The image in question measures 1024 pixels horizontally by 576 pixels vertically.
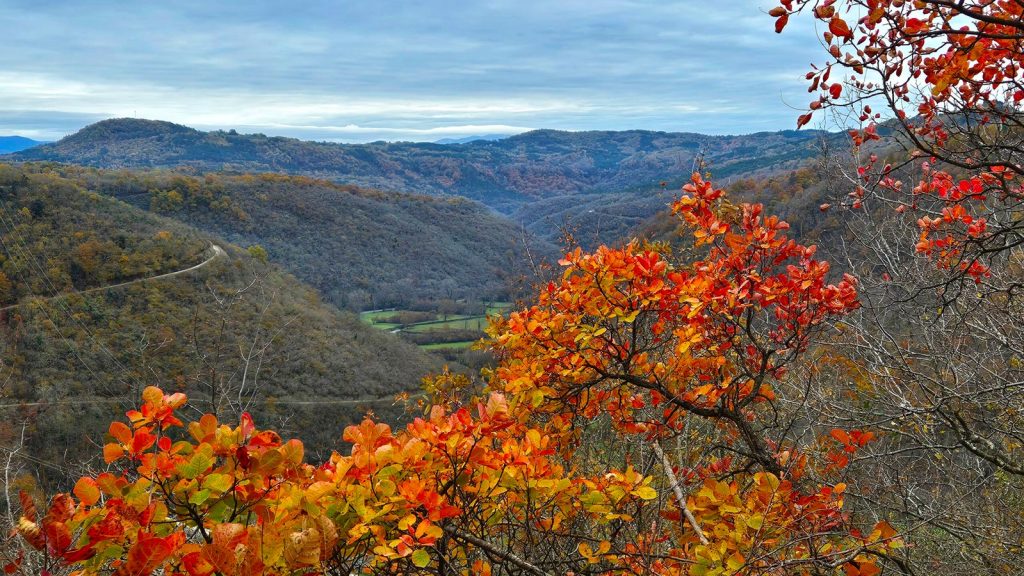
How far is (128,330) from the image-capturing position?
3112 centimetres

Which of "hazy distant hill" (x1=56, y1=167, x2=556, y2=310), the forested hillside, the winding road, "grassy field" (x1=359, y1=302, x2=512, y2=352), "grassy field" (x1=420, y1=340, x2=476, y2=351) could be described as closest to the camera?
the forested hillside

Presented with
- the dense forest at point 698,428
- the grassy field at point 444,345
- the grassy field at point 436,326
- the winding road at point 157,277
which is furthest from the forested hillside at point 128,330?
the dense forest at point 698,428

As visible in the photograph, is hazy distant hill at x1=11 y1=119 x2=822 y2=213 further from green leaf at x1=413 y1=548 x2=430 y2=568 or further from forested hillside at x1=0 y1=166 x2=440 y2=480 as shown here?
green leaf at x1=413 y1=548 x2=430 y2=568

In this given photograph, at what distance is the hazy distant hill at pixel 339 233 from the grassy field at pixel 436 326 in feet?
13.2

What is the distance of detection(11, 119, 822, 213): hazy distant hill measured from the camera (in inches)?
4530

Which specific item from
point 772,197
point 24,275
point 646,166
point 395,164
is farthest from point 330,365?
point 395,164

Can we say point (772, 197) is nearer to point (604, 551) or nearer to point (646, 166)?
point (604, 551)

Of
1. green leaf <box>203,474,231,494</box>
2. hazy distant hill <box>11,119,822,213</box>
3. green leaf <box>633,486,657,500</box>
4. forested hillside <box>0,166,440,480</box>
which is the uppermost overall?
hazy distant hill <box>11,119,822,213</box>

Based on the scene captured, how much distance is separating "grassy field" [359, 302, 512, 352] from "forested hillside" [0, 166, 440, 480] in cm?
462

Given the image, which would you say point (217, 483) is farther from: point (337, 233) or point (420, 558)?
point (337, 233)

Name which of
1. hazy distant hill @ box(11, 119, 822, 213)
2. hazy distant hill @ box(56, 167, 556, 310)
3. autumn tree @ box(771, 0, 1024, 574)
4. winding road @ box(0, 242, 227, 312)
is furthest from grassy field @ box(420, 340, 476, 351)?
hazy distant hill @ box(11, 119, 822, 213)

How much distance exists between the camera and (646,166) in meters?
78.6

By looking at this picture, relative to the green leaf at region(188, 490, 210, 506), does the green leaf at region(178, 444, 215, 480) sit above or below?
above

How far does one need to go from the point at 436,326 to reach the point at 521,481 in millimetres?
→ 54933
